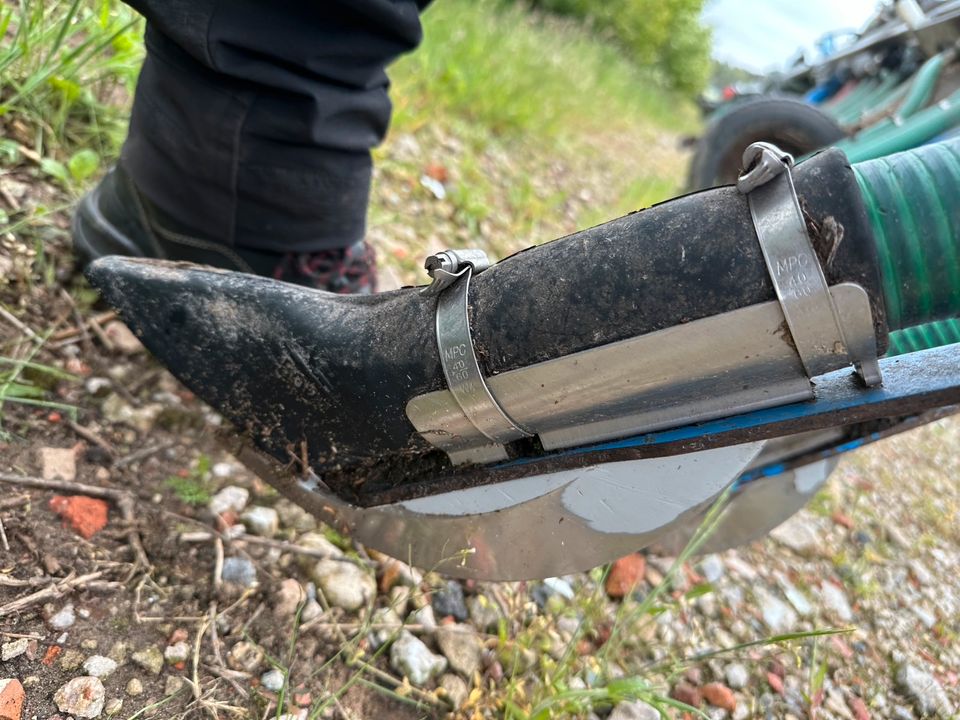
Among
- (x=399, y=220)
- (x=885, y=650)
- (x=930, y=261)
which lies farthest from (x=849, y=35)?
(x=930, y=261)

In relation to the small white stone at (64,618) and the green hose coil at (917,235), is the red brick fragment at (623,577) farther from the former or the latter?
the small white stone at (64,618)

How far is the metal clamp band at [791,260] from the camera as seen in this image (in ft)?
2.22

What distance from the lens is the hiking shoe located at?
1.21 meters

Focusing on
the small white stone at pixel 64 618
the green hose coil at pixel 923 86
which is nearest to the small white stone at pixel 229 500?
the small white stone at pixel 64 618

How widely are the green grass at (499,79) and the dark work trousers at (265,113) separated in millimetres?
1265

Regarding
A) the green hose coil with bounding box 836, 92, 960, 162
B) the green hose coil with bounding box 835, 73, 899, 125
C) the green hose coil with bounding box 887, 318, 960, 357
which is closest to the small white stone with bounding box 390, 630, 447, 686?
the green hose coil with bounding box 887, 318, 960, 357

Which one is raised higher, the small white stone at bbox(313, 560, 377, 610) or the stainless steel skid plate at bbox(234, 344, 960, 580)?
the stainless steel skid plate at bbox(234, 344, 960, 580)

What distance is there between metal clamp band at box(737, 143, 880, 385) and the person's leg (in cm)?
63

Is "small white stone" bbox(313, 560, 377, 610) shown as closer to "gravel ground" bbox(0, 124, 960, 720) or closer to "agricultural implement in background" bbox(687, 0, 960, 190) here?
"gravel ground" bbox(0, 124, 960, 720)

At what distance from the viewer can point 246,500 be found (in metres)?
1.10

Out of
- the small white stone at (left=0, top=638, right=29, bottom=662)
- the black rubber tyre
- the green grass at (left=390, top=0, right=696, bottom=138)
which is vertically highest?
the black rubber tyre

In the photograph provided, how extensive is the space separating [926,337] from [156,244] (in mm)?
1160

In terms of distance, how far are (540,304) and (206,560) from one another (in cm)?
57

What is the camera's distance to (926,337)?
956mm
